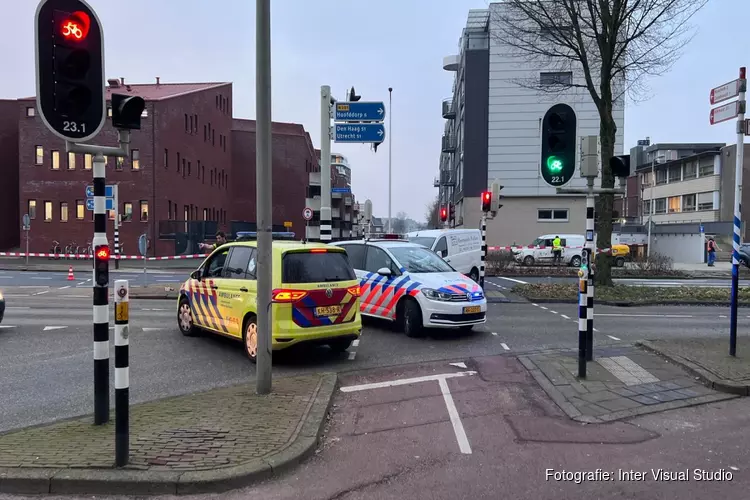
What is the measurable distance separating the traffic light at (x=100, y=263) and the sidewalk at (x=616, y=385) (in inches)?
182

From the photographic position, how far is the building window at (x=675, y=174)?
64562 millimetres

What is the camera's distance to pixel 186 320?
33.7 feet

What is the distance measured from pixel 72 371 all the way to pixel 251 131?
5441 centimetres

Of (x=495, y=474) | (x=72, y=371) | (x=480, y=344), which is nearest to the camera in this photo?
(x=495, y=474)

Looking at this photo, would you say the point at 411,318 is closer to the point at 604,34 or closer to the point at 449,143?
the point at 604,34

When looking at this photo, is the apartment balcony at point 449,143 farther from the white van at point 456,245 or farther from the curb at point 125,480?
the curb at point 125,480

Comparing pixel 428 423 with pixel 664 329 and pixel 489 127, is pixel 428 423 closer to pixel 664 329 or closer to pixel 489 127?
pixel 664 329

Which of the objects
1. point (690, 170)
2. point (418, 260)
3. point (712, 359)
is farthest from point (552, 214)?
point (712, 359)

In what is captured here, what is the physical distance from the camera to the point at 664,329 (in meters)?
11.5

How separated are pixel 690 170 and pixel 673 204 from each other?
207 inches

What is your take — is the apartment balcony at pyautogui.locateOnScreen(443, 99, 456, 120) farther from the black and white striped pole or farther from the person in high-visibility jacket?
the black and white striped pole

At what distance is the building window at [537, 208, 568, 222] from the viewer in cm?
4141

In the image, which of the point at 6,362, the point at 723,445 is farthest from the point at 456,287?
the point at 6,362

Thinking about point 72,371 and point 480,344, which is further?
point 480,344
